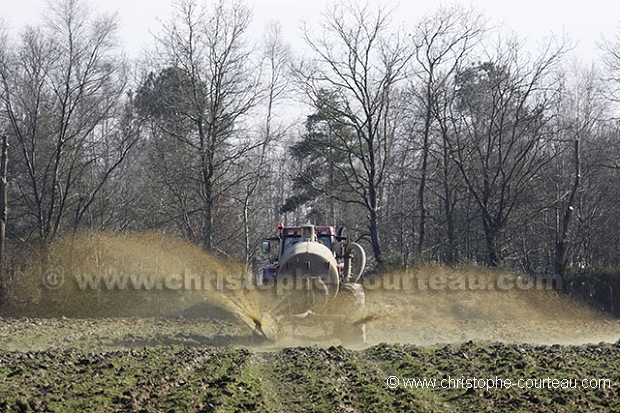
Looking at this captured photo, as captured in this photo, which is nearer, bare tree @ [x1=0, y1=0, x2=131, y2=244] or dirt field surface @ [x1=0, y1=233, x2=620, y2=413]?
dirt field surface @ [x1=0, y1=233, x2=620, y2=413]

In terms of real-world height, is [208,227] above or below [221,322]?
above

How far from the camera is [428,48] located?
133 ft

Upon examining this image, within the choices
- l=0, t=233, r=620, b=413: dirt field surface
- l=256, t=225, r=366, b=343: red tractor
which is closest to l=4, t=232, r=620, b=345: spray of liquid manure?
l=0, t=233, r=620, b=413: dirt field surface

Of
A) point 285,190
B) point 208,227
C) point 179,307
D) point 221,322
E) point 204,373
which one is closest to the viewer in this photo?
point 204,373

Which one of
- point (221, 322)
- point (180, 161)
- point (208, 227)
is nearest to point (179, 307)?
point (221, 322)

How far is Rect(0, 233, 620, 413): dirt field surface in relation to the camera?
10.9 meters

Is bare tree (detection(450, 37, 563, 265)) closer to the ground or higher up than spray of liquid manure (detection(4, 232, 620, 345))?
higher up

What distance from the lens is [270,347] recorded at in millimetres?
18578

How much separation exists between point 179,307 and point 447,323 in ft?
31.3

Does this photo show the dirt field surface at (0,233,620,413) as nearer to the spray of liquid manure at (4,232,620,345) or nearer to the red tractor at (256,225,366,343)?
the spray of liquid manure at (4,232,620,345)

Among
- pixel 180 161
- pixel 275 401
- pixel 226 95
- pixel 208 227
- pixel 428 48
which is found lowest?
pixel 275 401

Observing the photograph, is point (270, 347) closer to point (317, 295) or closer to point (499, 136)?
point (317, 295)

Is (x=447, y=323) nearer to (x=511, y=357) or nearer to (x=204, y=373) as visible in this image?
(x=511, y=357)

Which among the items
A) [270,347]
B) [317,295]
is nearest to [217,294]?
[270,347]
